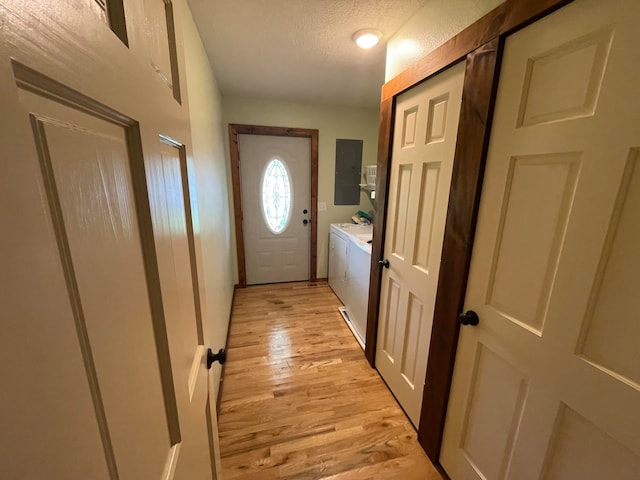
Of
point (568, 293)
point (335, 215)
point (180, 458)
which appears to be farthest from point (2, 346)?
point (335, 215)

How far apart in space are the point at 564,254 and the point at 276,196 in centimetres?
296

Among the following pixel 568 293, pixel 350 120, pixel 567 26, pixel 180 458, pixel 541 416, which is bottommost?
pixel 541 416

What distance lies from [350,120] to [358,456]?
3.23m

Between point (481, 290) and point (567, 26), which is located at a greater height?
point (567, 26)

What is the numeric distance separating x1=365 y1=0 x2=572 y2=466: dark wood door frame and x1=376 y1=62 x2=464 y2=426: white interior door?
0.06m

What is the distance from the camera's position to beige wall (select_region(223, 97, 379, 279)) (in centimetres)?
300

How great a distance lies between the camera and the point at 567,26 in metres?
0.75

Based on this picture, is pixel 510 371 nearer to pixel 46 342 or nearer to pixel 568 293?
pixel 568 293

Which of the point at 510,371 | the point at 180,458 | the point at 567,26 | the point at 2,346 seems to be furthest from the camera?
the point at 510,371

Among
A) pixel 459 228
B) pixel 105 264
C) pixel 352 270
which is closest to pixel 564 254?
pixel 459 228

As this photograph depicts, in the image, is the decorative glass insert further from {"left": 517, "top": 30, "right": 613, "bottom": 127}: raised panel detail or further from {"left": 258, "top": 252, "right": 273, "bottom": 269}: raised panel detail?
{"left": 517, "top": 30, "right": 613, "bottom": 127}: raised panel detail

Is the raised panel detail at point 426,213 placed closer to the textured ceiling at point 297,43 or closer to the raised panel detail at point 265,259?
the textured ceiling at point 297,43

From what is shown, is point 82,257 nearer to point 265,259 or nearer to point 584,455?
point 584,455

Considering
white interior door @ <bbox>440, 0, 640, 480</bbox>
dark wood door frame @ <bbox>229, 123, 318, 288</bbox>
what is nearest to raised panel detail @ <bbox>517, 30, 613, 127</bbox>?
white interior door @ <bbox>440, 0, 640, 480</bbox>
